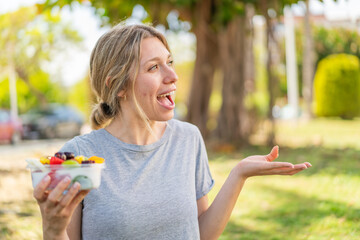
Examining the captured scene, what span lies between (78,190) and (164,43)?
0.95 m

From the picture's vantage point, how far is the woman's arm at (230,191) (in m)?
2.03

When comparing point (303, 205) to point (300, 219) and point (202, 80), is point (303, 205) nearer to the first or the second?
point (300, 219)

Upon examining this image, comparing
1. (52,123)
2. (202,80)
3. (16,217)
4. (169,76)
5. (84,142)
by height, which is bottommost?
(52,123)

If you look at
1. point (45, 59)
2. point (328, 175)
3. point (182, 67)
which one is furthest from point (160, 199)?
point (182, 67)

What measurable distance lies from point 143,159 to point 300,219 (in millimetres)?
3164

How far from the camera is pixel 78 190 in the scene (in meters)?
1.52

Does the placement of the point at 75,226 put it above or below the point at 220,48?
below

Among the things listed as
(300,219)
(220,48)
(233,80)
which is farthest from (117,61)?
(220,48)

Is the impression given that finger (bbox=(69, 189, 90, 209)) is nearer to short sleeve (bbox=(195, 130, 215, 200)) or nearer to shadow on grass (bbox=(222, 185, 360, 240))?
short sleeve (bbox=(195, 130, 215, 200))

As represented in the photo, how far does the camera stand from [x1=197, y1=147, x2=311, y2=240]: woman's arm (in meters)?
2.03

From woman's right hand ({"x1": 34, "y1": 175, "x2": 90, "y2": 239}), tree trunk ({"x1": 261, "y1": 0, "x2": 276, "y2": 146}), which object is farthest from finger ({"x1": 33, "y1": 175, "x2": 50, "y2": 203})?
tree trunk ({"x1": 261, "y1": 0, "x2": 276, "y2": 146})

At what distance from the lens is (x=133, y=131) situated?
217 cm

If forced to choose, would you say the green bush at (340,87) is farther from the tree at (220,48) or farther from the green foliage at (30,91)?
the green foliage at (30,91)

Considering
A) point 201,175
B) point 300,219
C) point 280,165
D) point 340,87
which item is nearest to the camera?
point 280,165
